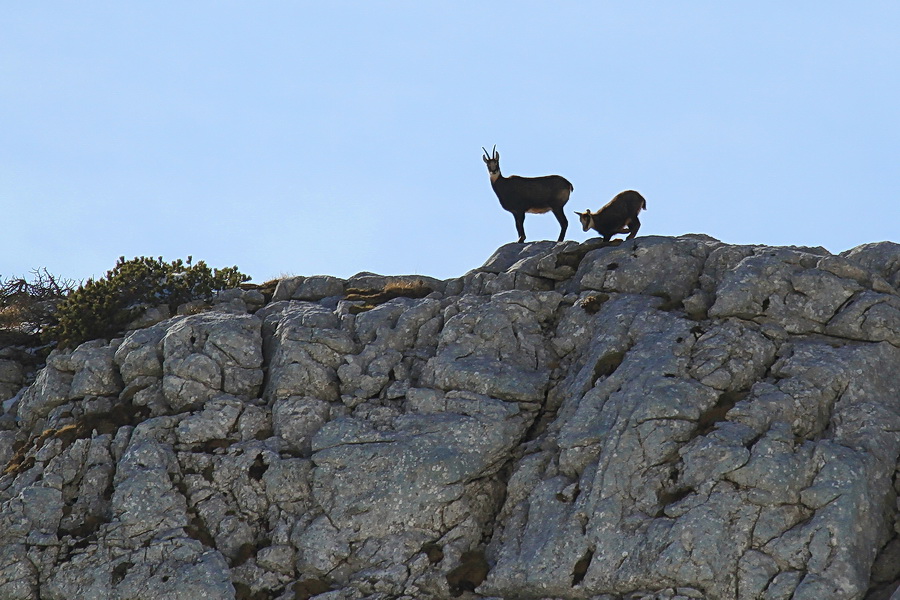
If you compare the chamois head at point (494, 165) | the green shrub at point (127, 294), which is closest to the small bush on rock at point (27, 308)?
the green shrub at point (127, 294)

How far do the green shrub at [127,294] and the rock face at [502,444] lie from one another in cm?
227

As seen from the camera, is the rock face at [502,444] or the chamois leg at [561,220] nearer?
the rock face at [502,444]

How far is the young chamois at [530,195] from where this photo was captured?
117 feet

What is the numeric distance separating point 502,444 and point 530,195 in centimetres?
1178

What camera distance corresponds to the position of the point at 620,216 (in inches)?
1321

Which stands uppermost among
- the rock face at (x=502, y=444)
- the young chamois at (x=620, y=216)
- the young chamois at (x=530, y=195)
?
the young chamois at (x=530, y=195)

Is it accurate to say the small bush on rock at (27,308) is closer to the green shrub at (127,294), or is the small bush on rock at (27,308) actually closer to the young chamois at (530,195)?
the green shrub at (127,294)

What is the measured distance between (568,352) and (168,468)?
1245cm

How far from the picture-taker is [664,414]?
25375 mm

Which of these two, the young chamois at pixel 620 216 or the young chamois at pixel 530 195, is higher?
the young chamois at pixel 530 195

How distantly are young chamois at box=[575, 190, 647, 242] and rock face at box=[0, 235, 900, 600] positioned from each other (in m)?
1.57

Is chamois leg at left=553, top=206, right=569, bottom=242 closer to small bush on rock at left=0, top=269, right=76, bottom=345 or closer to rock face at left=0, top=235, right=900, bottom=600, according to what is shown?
rock face at left=0, top=235, right=900, bottom=600

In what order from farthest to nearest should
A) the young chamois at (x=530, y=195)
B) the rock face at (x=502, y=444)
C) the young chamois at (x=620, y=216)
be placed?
the young chamois at (x=530, y=195) → the young chamois at (x=620, y=216) → the rock face at (x=502, y=444)

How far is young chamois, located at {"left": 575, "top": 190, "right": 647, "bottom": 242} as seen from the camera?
3353 centimetres
